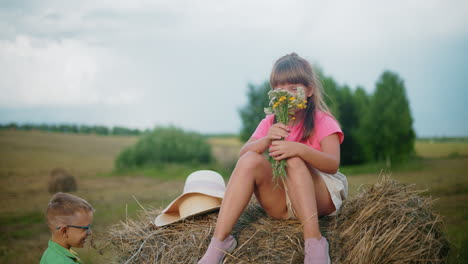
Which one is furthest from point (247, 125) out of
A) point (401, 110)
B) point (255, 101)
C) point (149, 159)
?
point (401, 110)

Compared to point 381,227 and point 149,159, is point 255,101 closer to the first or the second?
point 149,159

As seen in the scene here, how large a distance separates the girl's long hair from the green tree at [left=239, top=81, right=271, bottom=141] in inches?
502

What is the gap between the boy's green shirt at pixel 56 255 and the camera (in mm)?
2686

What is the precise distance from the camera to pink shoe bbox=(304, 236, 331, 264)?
248 cm

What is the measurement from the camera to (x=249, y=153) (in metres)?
2.72

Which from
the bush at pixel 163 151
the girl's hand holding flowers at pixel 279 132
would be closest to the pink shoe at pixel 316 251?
the girl's hand holding flowers at pixel 279 132

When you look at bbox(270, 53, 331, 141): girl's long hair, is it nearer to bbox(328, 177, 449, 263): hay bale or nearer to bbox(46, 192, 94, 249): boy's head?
bbox(328, 177, 449, 263): hay bale

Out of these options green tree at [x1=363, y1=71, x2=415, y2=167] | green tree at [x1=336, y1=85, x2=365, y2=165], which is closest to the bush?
green tree at [x1=336, y1=85, x2=365, y2=165]

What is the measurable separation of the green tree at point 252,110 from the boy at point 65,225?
13399 mm

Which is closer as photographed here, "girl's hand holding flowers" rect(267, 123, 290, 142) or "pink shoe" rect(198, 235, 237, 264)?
"pink shoe" rect(198, 235, 237, 264)

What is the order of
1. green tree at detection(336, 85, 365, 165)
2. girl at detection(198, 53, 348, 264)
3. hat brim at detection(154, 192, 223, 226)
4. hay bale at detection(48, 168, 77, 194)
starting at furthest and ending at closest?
green tree at detection(336, 85, 365, 165) < hay bale at detection(48, 168, 77, 194) < hat brim at detection(154, 192, 223, 226) < girl at detection(198, 53, 348, 264)

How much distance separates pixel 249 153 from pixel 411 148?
18.0 meters

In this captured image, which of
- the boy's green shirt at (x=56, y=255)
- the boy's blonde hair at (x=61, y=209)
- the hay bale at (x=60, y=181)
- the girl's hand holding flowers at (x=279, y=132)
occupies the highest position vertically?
the girl's hand holding flowers at (x=279, y=132)

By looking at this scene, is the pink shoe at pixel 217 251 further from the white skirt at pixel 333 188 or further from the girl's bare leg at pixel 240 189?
the white skirt at pixel 333 188
